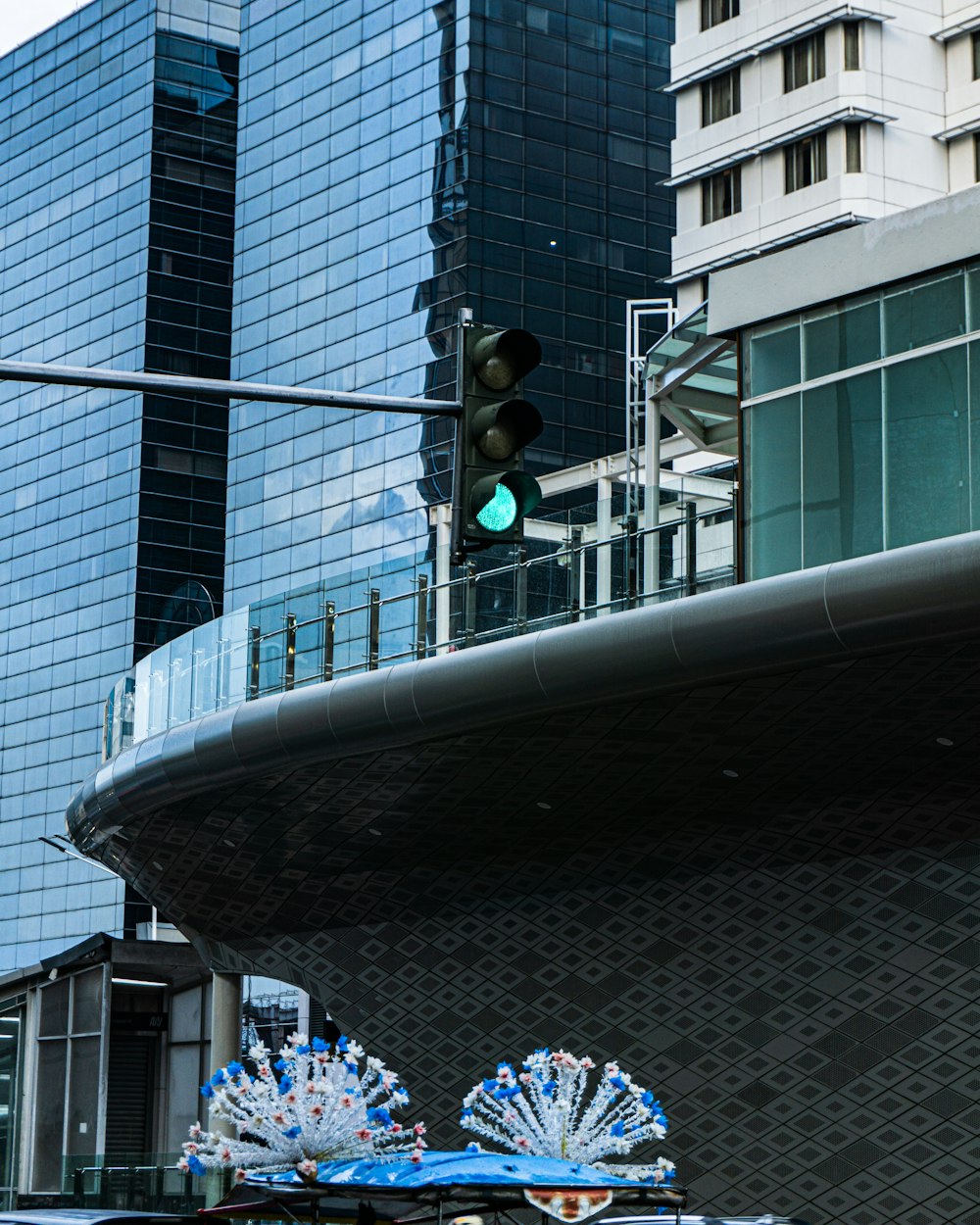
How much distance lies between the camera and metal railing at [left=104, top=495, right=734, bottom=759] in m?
21.0

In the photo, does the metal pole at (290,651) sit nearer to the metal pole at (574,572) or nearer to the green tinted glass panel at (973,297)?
the metal pole at (574,572)

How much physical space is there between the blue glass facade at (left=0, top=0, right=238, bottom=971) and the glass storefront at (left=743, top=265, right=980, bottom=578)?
77.2 m

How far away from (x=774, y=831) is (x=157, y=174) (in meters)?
88.4

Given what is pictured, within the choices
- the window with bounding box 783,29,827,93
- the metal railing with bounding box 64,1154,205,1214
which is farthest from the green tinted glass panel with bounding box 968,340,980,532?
the window with bounding box 783,29,827,93

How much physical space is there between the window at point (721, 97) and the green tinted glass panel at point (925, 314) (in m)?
48.9

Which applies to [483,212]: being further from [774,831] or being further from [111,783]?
[774,831]

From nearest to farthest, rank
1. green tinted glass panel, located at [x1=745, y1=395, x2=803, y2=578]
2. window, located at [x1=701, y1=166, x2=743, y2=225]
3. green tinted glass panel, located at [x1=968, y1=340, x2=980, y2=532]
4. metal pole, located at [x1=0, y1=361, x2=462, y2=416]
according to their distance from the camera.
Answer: metal pole, located at [x1=0, y1=361, x2=462, y2=416] → green tinted glass panel, located at [x1=968, y1=340, x2=980, y2=532] → green tinted glass panel, located at [x1=745, y1=395, x2=803, y2=578] → window, located at [x1=701, y1=166, x2=743, y2=225]

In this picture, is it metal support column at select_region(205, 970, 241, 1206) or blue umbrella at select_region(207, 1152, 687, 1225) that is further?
metal support column at select_region(205, 970, 241, 1206)

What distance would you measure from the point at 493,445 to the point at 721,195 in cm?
6000

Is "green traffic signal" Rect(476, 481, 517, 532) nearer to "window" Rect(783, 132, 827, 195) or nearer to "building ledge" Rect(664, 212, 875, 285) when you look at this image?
"building ledge" Rect(664, 212, 875, 285)

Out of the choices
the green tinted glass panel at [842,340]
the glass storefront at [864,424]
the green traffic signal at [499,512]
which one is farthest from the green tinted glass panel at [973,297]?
the green traffic signal at [499,512]

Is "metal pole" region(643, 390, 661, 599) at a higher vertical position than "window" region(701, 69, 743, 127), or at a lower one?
lower

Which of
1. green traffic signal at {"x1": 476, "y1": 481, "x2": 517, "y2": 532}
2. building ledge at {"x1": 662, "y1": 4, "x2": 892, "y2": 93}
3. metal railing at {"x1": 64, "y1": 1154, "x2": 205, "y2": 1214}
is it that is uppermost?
building ledge at {"x1": 662, "y1": 4, "x2": 892, "y2": 93}

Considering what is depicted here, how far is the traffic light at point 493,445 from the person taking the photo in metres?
9.39
